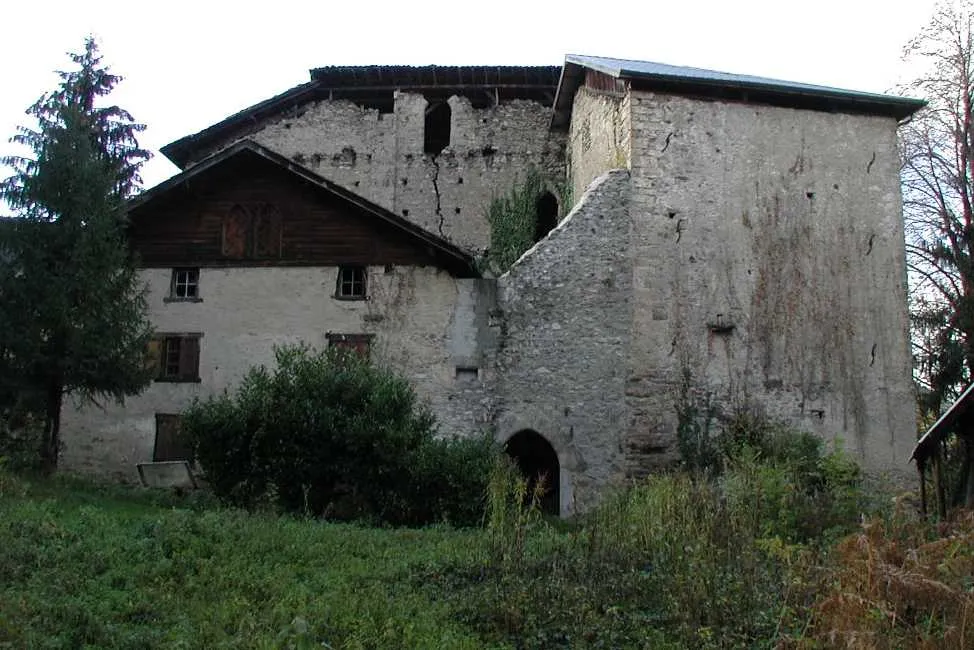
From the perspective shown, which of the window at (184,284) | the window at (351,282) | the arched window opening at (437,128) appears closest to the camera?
the window at (351,282)

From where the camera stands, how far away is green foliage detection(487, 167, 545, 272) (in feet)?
77.7

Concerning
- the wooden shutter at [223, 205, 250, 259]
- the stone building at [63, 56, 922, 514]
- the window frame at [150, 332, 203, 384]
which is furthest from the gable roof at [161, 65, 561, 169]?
the window frame at [150, 332, 203, 384]

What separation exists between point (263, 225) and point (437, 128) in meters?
8.30

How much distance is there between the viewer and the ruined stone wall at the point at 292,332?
59.2ft

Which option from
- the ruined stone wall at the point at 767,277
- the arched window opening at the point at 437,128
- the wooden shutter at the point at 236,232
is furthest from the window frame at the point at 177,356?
the arched window opening at the point at 437,128

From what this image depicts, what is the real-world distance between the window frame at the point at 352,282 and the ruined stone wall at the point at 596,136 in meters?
5.46

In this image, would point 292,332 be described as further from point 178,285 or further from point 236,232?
point 178,285

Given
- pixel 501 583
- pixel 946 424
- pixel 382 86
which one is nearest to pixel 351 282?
pixel 382 86

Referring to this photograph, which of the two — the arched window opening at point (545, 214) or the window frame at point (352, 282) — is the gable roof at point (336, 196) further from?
the arched window opening at point (545, 214)

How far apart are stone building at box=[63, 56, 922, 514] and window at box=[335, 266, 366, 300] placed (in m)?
0.04

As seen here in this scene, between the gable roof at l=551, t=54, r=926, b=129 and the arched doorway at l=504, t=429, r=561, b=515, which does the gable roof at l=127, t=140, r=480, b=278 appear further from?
the gable roof at l=551, t=54, r=926, b=129

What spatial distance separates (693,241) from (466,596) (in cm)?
1097

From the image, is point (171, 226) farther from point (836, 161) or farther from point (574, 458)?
point (836, 161)

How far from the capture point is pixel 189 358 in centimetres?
1842
